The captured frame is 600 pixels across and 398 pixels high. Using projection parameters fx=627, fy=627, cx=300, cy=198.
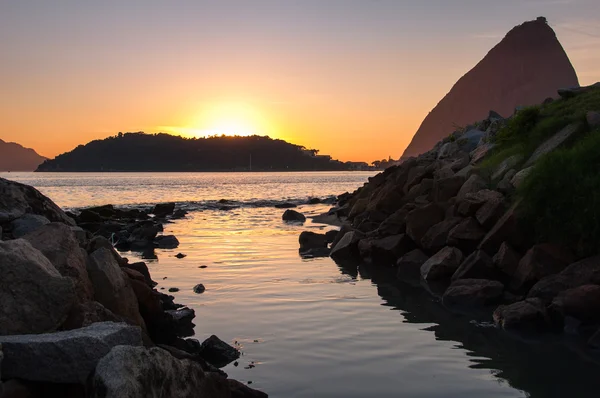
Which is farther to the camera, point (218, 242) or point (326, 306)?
point (218, 242)

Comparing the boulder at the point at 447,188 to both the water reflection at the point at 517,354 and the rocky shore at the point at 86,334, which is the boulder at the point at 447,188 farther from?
the rocky shore at the point at 86,334

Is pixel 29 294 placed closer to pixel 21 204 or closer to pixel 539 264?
pixel 21 204

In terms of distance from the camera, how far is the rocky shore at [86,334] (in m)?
5.20

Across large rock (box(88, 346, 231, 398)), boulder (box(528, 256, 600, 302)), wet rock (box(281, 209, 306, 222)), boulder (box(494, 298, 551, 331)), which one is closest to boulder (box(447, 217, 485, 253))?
boulder (box(528, 256, 600, 302))

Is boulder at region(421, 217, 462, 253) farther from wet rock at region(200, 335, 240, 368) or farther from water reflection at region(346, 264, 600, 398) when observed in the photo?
wet rock at region(200, 335, 240, 368)

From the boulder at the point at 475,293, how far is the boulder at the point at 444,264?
1.41 metres

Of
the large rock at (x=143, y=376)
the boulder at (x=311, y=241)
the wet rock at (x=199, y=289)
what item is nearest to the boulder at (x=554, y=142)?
the boulder at (x=311, y=241)

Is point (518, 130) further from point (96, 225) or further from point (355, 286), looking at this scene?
point (96, 225)

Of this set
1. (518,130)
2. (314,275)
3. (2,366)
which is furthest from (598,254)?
(2,366)

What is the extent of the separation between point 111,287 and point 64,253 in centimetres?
83

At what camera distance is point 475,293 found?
1112 centimetres

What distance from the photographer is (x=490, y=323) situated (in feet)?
32.3

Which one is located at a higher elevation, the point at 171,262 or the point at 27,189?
the point at 27,189

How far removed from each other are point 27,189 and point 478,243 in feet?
29.8
